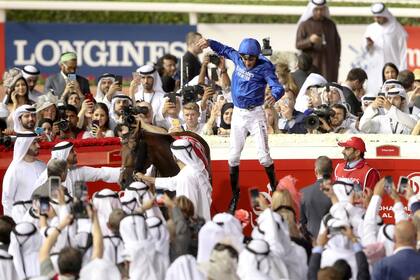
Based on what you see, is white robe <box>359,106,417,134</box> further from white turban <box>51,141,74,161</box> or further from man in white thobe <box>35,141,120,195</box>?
white turban <box>51,141,74,161</box>

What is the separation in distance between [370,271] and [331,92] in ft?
Result: 25.6

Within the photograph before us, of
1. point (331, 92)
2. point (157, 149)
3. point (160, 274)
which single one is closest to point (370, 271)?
point (160, 274)

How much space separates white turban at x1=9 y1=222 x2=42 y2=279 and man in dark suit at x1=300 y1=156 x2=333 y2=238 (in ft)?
13.1

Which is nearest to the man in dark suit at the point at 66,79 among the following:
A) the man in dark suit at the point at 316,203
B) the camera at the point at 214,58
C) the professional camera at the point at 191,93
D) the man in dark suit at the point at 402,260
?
the professional camera at the point at 191,93

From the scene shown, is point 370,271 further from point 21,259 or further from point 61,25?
point 61,25

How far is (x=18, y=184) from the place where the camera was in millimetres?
24812

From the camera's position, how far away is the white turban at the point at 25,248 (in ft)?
69.3

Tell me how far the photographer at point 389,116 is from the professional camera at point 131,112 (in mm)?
3438

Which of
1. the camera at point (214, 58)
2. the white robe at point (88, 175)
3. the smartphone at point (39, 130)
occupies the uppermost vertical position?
the camera at point (214, 58)

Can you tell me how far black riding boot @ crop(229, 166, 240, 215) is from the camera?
25672 millimetres

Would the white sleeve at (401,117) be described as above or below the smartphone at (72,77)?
below

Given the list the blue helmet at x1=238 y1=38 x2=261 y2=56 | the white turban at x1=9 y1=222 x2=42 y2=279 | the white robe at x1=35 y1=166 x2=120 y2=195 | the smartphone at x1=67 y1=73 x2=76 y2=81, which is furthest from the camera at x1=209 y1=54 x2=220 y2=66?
the white turban at x1=9 y1=222 x2=42 y2=279

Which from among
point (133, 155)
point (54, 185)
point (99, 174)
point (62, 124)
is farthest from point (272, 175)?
point (54, 185)

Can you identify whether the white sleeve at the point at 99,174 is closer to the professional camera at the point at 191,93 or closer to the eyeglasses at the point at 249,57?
the professional camera at the point at 191,93
